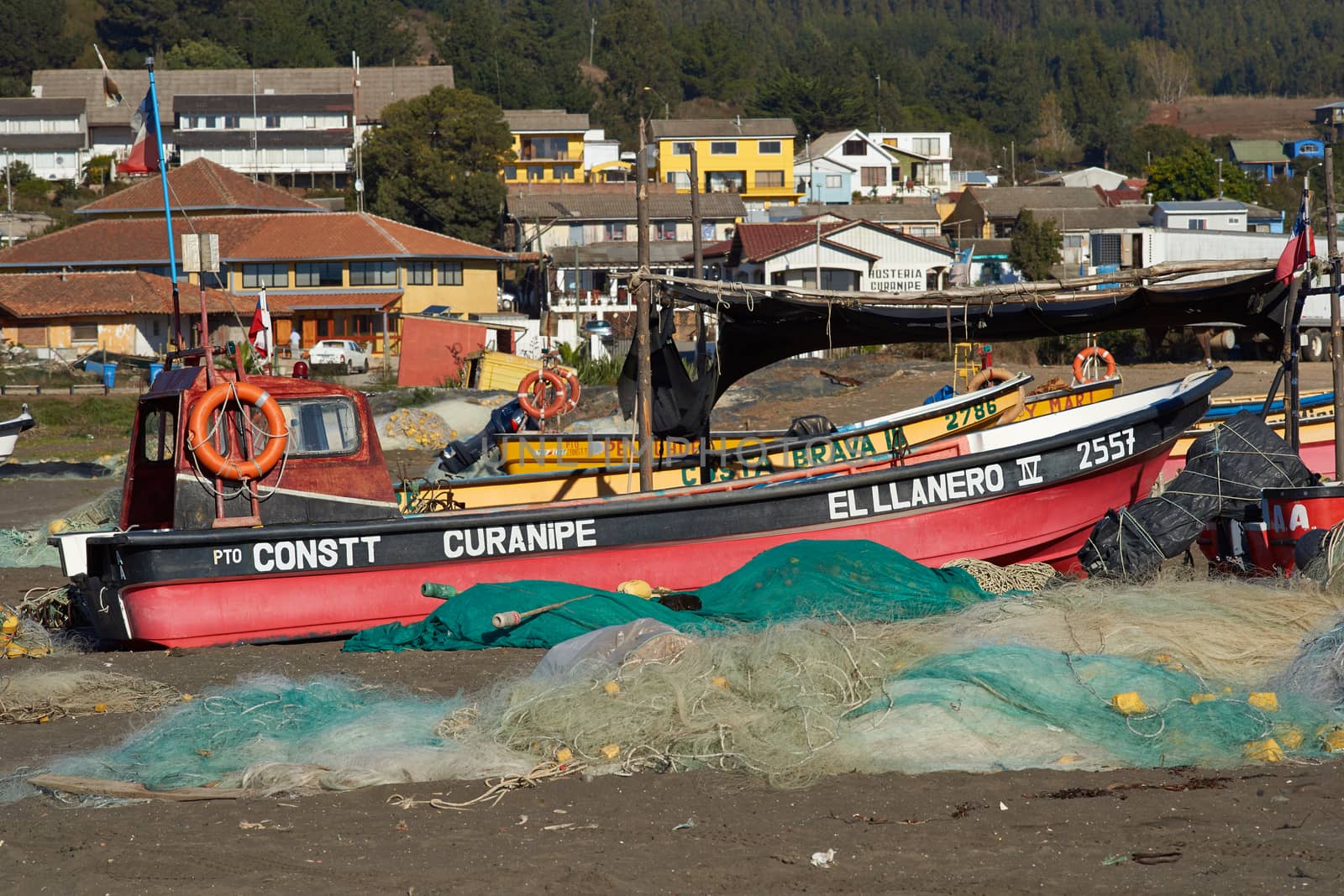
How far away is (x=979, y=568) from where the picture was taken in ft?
37.1

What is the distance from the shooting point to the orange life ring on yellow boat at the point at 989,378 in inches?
813

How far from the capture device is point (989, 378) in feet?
68.5

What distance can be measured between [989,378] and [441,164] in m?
49.3

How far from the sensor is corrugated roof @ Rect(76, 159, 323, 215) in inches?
2212

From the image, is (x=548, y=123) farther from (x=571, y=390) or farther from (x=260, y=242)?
(x=571, y=390)

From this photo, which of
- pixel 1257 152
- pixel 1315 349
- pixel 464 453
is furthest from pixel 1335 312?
pixel 1257 152

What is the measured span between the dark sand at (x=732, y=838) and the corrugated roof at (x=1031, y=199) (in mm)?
67306

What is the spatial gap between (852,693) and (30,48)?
366 feet

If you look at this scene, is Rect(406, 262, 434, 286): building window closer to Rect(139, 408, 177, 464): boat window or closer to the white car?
the white car

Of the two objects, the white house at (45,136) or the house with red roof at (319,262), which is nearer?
the house with red roof at (319,262)

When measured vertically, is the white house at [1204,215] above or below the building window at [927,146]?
below

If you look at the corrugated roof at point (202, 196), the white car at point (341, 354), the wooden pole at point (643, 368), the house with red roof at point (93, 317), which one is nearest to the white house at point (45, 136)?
the corrugated roof at point (202, 196)

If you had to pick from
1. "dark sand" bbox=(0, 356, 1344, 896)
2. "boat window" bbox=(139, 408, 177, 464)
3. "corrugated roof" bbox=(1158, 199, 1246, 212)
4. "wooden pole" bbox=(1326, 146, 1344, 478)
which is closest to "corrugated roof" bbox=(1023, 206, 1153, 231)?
"corrugated roof" bbox=(1158, 199, 1246, 212)

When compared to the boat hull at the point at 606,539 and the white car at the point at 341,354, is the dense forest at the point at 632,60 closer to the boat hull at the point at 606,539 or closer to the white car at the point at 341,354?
the white car at the point at 341,354
